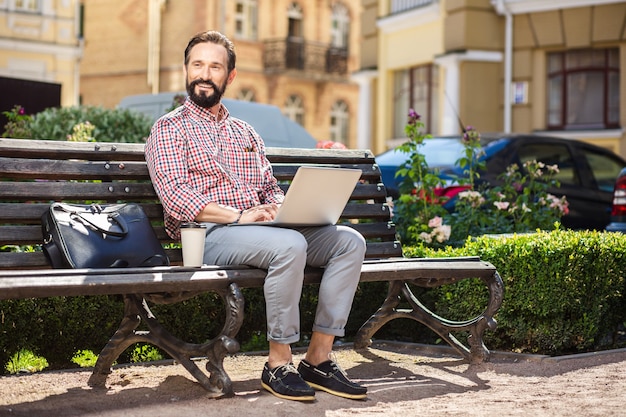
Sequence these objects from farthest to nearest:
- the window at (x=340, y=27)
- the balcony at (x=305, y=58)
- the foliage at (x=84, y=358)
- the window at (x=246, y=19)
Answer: the window at (x=340, y=27) → the balcony at (x=305, y=58) → the window at (x=246, y=19) → the foliage at (x=84, y=358)

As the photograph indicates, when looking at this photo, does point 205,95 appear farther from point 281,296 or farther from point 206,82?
point 281,296

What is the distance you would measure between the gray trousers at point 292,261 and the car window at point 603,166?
7.35 metres

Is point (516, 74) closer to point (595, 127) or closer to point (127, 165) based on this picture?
point (595, 127)

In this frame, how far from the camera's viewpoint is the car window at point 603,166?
12.5 metres

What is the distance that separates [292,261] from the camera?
533cm

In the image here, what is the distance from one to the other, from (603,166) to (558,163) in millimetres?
873

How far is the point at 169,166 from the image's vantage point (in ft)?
18.8

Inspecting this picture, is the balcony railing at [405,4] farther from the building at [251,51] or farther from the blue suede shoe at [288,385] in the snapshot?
the blue suede shoe at [288,385]

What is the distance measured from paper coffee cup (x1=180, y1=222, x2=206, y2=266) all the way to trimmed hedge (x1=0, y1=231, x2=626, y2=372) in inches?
54.2

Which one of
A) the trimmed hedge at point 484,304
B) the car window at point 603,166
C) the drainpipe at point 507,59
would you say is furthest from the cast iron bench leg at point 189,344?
the drainpipe at point 507,59

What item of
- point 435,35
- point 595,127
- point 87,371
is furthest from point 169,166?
point 435,35

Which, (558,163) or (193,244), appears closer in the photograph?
(193,244)

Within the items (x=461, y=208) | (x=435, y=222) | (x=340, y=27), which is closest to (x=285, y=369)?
(x=435, y=222)

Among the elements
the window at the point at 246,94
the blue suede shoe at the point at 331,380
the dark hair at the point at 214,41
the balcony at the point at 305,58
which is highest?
the balcony at the point at 305,58
